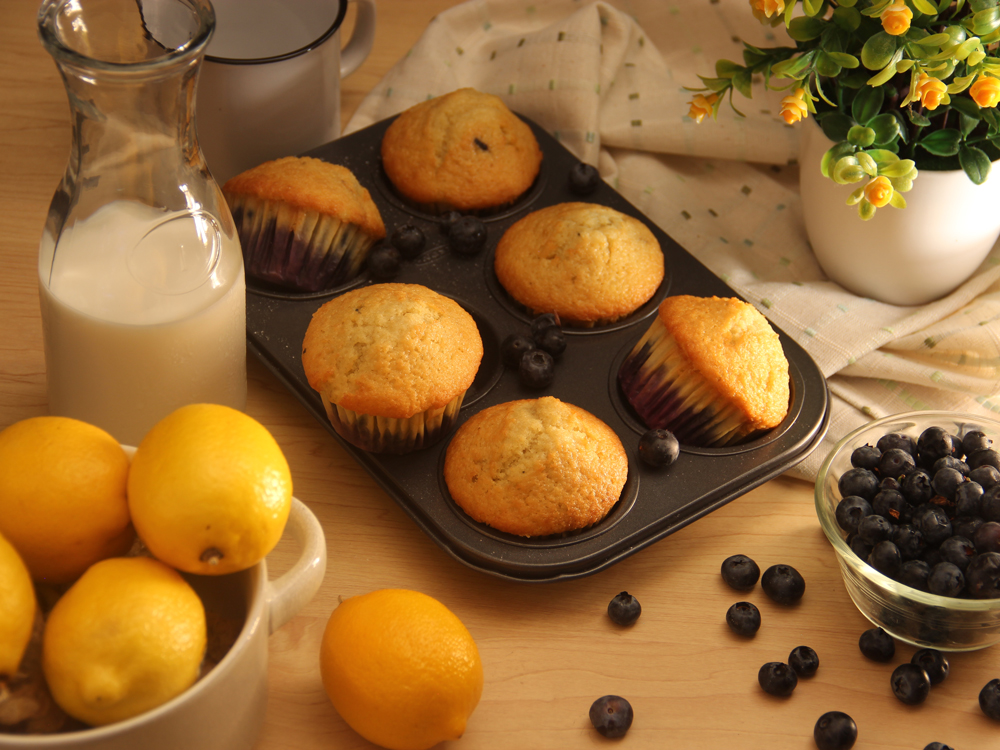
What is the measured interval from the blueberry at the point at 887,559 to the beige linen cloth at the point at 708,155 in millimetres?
241

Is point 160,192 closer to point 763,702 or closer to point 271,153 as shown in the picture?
point 271,153

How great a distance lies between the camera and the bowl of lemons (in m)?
0.75

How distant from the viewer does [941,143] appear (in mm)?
1312

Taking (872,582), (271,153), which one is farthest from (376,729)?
(271,153)

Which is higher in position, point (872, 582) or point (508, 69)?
point (508, 69)

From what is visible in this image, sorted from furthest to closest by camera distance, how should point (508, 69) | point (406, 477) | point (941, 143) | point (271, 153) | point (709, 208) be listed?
point (508, 69), point (709, 208), point (271, 153), point (941, 143), point (406, 477)

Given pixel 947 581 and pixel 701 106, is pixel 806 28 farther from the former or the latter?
pixel 947 581

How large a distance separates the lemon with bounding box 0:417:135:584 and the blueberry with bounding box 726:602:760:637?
0.70 meters

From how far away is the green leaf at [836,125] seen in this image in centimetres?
135

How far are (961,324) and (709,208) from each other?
47cm

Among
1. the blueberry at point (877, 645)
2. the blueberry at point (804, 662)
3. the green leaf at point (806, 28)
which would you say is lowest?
the blueberry at point (804, 662)

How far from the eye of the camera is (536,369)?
1.30 meters

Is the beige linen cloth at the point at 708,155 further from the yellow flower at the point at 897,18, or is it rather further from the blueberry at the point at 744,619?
the yellow flower at the point at 897,18

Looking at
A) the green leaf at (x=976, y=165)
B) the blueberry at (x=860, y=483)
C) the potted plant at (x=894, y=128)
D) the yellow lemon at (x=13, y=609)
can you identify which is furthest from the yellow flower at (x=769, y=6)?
the yellow lemon at (x=13, y=609)
